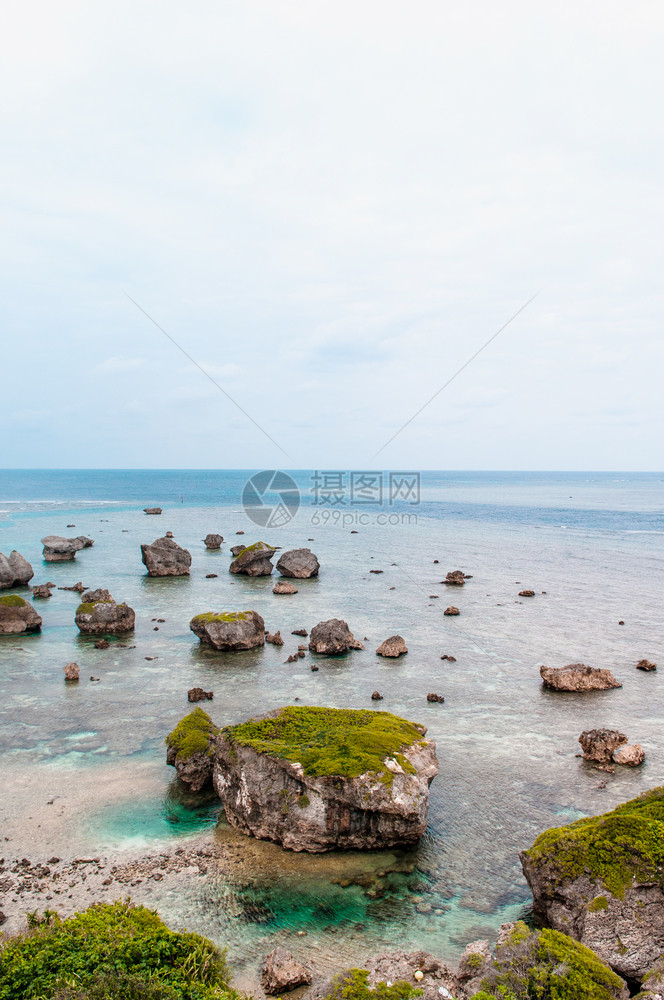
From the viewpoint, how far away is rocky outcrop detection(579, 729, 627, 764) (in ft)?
77.2

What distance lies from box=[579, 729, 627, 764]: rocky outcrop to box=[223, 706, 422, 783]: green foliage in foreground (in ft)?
24.5

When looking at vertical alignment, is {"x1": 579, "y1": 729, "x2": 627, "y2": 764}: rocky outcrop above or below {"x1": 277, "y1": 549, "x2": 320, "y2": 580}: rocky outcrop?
below

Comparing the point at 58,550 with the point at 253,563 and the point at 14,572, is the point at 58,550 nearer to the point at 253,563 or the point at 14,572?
the point at 14,572

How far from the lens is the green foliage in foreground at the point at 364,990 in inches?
431

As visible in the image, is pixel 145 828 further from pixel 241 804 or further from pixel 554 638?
pixel 554 638

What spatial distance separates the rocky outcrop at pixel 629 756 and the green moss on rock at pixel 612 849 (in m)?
8.20

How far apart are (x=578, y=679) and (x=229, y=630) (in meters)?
→ 20.1

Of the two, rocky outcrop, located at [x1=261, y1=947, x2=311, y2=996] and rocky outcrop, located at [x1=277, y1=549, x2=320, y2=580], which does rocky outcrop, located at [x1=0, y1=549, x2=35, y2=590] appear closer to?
rocky outcrop, located at [x1=277, y1=549, x2=320, y2=580]

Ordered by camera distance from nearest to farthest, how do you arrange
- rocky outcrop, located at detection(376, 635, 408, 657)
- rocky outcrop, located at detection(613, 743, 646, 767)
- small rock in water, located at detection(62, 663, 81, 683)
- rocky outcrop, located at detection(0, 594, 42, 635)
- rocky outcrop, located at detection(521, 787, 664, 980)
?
rocky outcrop, located at detection(521, 787, 664, 980) → rocky outcrop, located at detection(613, 743, 646, 767) → small rock in water, located at detection(62, 663, 81, 683) → rocky outcrop, located at detection(376, 635, 408, 657) → rocky outcrop, located at detection(0, 594, 42, 635)

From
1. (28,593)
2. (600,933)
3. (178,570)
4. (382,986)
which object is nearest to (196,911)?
(382,986)

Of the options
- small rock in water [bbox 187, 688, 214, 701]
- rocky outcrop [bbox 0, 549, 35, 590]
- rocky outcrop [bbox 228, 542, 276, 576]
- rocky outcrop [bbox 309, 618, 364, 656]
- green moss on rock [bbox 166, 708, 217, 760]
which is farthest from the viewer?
rocky outcrop [bbox 228, 542, 276, 576]

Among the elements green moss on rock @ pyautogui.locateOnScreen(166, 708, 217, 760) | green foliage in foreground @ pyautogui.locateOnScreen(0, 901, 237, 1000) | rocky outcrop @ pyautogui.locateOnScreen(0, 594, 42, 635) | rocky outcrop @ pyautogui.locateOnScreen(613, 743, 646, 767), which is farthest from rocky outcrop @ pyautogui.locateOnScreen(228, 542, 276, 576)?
green foliage in foreground @ pyautogui.locateOnScreen(0, 901, 237, 1000)

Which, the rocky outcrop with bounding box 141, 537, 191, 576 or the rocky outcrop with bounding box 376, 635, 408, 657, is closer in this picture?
the rocky outcrop with bounding box 376, 635, 408, 657

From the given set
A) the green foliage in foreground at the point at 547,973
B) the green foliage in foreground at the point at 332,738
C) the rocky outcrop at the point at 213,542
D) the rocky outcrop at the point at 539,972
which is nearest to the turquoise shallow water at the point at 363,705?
the green foliage in foreground at the point at 332,738
